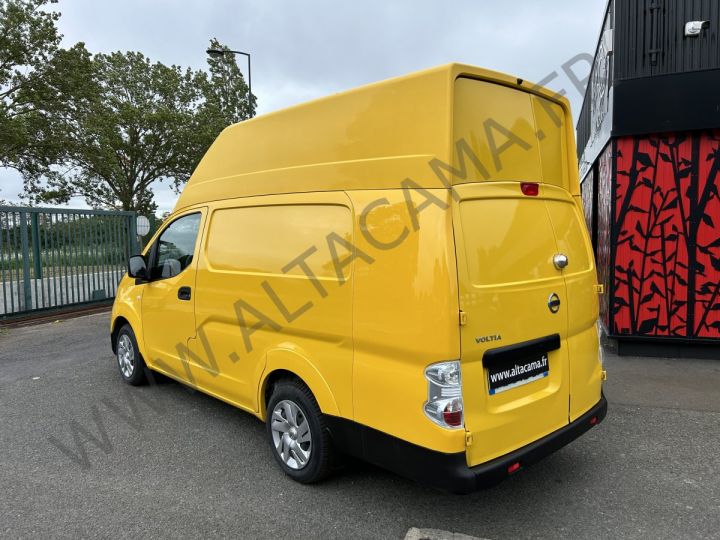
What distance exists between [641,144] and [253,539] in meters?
6.47

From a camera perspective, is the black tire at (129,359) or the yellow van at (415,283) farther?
the black tire at (129,359)

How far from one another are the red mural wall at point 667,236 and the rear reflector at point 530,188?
4.22m

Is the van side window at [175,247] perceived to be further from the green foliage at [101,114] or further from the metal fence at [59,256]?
the green foliage at [101,114]

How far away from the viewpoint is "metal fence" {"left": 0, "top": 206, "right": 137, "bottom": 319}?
9.86 metres

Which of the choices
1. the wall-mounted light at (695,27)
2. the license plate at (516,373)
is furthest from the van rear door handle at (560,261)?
the wall-mounted light at (695,27)

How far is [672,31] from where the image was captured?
20.6ft

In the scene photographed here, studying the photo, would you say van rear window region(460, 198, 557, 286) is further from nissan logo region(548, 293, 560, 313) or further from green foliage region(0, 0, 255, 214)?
green foliage region(0, 0, 255, 214)

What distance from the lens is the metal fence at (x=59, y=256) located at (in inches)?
388

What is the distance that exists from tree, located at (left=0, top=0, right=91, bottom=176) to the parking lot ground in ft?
55.6

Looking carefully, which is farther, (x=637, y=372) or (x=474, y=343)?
(x=637, y=372)

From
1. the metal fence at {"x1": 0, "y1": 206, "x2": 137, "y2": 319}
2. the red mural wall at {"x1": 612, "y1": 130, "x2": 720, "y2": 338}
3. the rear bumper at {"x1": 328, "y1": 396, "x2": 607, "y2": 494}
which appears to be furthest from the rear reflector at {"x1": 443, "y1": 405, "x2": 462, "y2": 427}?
the metal fence at {"x1": 0, "y1": 206, "x2": 137, "y2": 319}

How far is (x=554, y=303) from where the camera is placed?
9.83 ft

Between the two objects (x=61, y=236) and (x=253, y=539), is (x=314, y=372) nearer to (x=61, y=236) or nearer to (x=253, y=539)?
(x=253, y=539)

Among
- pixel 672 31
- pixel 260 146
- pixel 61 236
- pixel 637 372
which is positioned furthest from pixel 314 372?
pixel 61 236
